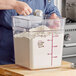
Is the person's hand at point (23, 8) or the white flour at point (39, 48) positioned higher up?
the person's hand at point (23, 8)

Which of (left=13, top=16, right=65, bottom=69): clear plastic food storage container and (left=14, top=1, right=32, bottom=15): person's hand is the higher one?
(left=14, top=1, right=32, bottom=15): person's hand

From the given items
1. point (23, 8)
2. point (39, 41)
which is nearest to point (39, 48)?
point (39, 41)

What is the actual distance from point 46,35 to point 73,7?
1355mm

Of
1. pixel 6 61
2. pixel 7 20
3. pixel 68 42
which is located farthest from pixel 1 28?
pixel 68 42

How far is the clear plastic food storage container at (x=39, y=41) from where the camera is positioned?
825mm

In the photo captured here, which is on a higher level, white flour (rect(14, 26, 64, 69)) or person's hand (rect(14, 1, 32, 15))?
person's hand (rect(14, 1, 32, 15))

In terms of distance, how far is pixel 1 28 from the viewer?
1.12 meters

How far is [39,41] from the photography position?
822 millimetres

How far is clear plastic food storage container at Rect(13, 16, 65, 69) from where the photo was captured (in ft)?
2.71

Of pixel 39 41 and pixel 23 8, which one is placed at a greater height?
pixel 23 8

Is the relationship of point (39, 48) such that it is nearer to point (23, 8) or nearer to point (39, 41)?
point (39, 41)

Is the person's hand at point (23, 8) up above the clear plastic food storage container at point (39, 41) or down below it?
above

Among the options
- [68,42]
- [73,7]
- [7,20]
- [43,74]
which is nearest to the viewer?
[43,74]

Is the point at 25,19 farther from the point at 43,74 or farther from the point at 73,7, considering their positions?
the point at 73,7
